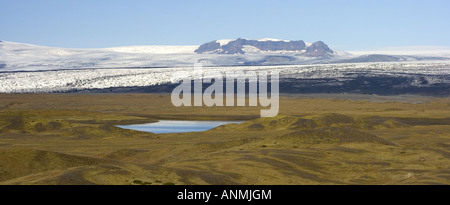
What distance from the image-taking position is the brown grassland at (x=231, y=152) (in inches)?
1216

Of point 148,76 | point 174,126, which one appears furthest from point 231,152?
point 148,76

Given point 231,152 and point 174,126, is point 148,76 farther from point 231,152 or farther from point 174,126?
point 231,152

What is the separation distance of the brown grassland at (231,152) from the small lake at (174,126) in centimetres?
324

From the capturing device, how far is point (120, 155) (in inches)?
1729

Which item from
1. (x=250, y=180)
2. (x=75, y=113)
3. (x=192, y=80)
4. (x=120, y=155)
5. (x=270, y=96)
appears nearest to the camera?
(x=250, y=180)

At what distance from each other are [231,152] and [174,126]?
30.4 meters

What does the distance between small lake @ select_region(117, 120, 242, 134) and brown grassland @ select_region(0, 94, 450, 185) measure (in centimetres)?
324

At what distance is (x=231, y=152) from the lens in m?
41.0

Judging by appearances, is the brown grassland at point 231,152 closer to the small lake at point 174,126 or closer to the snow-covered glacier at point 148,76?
the small lake at point 174,126

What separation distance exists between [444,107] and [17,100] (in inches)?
2571

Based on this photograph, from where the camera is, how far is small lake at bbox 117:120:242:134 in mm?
66250

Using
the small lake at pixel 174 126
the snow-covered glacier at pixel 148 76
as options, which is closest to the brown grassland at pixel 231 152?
the small lake at pixel 174 126

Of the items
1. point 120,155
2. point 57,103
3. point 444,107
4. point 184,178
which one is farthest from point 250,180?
point 57,103

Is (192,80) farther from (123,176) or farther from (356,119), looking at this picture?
(123,176)
